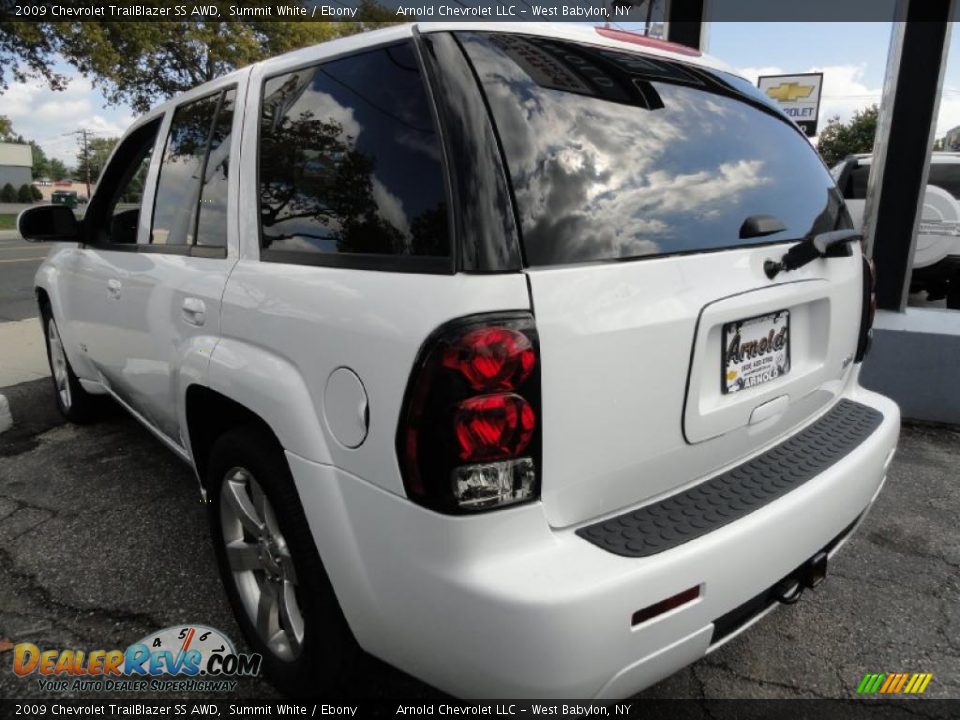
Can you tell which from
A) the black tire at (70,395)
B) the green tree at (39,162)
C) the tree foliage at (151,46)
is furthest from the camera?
the green tree at (39,162)

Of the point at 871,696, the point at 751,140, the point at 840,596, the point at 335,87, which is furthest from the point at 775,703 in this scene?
the point at 335,87

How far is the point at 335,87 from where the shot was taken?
1785 mm

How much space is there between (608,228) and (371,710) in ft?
4.89

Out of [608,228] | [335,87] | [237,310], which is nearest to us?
[608,228]

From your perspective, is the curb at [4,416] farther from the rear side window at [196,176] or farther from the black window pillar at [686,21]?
the black window pillar at [686,21]

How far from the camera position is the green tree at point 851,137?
3969cm

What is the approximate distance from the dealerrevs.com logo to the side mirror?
1.93 meters

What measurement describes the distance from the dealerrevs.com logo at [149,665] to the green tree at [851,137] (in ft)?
142

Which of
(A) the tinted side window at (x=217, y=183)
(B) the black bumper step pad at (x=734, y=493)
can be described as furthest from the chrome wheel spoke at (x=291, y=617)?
(A) the tinted side window at (x=217, y=183)

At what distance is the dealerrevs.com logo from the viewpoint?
2.08 meters

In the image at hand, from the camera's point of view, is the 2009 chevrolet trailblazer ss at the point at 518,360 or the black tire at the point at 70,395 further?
the black tire at the point at 70,395

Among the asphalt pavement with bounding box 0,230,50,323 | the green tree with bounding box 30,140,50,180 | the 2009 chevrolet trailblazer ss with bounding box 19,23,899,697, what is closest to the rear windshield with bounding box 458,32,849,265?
the 2009 chevrolet trailblazer ss with bounding box 19,23,899,697

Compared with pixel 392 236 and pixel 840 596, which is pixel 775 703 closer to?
pixel 840 596

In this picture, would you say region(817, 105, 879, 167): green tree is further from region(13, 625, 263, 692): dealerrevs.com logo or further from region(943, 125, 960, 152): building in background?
region(13, 625, 263, 692): dealerrevs.com logo
